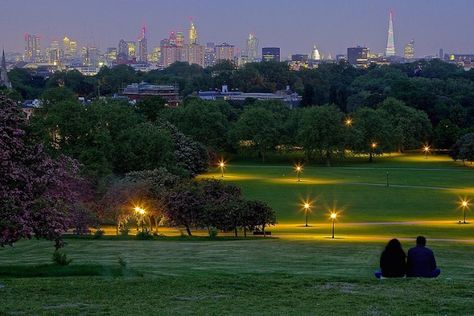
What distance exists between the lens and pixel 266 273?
744 inches

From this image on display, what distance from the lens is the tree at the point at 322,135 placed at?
9300 cm

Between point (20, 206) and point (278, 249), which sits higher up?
point (20, 206)

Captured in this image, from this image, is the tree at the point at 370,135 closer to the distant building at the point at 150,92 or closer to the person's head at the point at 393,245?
the distant building at the point at 150,92

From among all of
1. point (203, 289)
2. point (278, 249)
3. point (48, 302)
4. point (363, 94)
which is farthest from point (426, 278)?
point (363, 94)

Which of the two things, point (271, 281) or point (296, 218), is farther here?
point (296, 218)

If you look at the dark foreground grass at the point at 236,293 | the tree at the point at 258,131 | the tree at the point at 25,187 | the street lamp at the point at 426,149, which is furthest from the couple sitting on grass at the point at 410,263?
the street lamp at the point at 426,149

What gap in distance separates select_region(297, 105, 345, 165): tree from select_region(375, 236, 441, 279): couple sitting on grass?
76.0 metres

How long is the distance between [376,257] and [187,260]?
19.5ft

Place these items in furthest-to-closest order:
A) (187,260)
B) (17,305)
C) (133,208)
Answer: (133,208), (187,260), (17,305)

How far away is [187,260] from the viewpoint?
25.5 m

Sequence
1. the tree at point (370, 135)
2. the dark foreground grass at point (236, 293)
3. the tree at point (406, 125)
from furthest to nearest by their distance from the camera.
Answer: the tree at point (406, 125) < the tree at point (370, 135) < the dark foreground grass at point (236, 293)

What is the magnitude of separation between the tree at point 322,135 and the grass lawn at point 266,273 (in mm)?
36686

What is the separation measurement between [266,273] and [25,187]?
→ 255 inches

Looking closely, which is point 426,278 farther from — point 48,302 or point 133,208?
point 133,208
